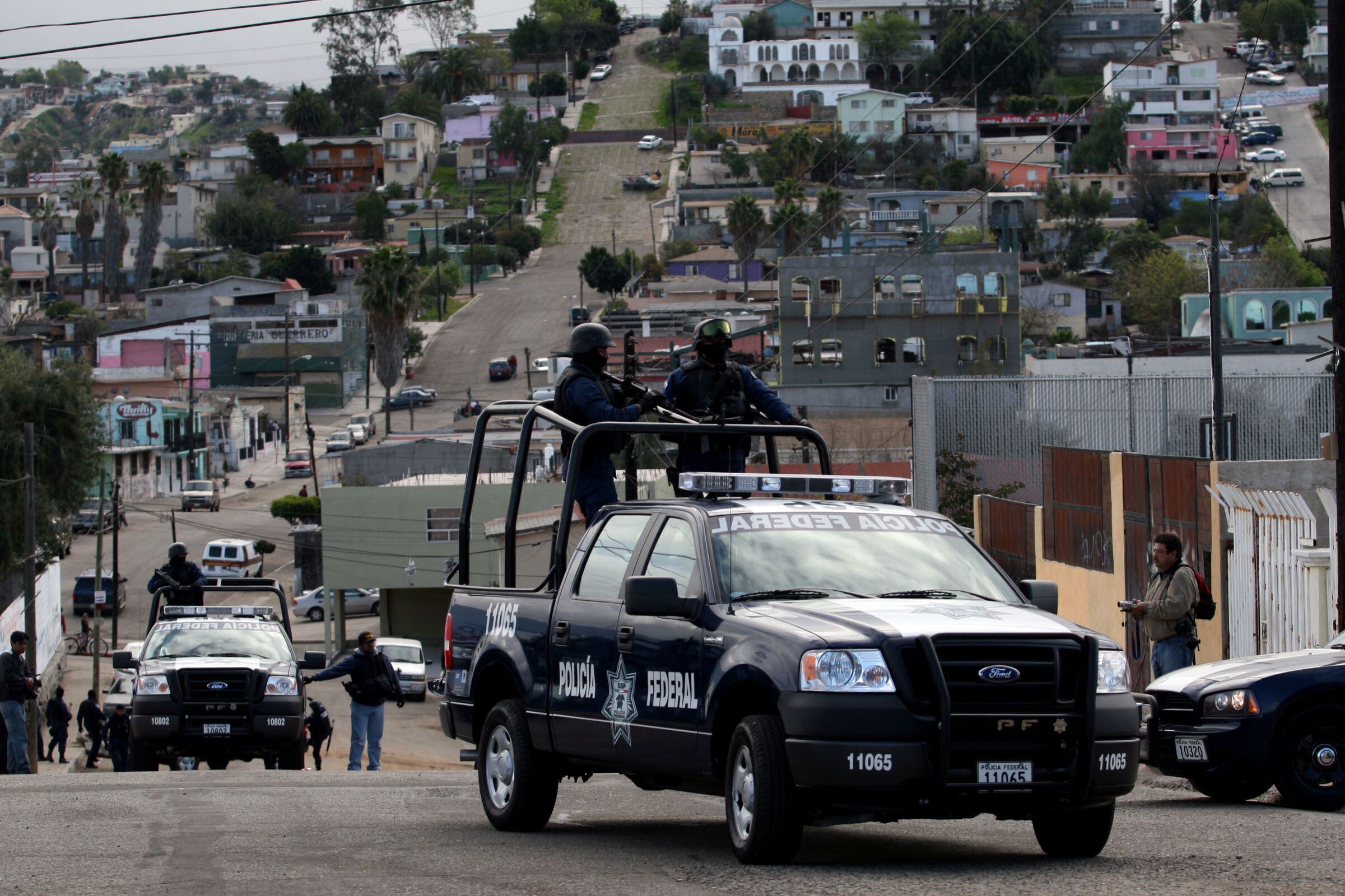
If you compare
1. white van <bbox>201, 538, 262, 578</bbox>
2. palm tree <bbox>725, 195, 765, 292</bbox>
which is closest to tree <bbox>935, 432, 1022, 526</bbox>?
white van <bbox>201, 538, 262, 578</bbox>

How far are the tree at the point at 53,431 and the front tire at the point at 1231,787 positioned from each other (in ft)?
128

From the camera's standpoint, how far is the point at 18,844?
30.0 ft

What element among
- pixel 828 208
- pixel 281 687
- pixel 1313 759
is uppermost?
pixel 828 208

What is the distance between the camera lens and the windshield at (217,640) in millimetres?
17469

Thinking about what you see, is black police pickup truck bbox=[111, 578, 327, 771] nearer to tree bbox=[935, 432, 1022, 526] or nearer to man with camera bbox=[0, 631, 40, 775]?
man with camera bbox=[0, 631, 40, 775]

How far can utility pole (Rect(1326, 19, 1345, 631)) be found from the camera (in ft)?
45.8

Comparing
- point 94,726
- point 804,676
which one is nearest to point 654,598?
point 804,676

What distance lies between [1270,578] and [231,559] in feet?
148

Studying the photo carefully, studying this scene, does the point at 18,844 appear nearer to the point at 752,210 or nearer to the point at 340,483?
the point at 340,483

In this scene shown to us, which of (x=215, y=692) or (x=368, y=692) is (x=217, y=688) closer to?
(x=215, y=692)

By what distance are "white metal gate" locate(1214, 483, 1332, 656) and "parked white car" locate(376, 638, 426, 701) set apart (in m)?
22.0

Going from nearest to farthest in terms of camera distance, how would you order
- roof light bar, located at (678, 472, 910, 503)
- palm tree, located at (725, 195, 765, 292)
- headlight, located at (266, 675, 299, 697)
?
roof light bar, located at (678, 472, 910, 503) < headlight, located at (266, 675, 299, 697) < palm tree, located at (725, 195, 765, 292)

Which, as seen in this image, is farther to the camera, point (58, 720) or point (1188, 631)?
point (58, 720)

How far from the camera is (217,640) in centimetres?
1770
